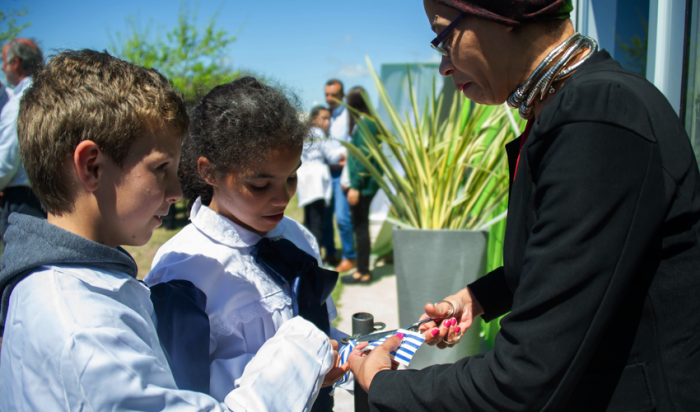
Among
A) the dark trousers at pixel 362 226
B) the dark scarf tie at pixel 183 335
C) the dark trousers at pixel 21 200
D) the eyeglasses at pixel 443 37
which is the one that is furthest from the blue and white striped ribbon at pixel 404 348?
the dark trousers at pixel 362 226

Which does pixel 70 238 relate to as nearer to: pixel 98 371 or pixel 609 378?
pixel 98 371

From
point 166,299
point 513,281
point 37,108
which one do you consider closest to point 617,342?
point 513,281

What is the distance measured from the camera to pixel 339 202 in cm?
596

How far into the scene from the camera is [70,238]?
0.89 m

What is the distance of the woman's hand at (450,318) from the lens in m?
1.44

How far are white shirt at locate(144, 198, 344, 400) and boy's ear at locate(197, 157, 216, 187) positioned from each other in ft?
0.33

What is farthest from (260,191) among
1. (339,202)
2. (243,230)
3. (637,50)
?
(339,202)

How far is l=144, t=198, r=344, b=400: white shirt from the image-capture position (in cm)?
136

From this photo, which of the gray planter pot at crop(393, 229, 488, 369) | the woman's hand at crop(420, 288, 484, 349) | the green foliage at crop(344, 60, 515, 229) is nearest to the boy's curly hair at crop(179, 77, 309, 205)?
the woman's hand at crop(420, 288, 484, 349)

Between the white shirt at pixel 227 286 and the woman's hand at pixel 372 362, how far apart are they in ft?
1.10

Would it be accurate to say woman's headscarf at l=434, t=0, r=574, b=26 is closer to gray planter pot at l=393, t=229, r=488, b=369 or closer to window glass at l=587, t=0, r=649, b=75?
window glass at l=587, t=0, r=649, b=75

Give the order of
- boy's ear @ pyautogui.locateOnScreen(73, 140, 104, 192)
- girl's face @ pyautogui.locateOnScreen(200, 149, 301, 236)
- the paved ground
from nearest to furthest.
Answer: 1. boy's ear @ pyautogui.locateOnScreen(73, 140, 104, 192)
2. girl's face @ pyautogui.locateOnScreen(200, 149, 301, 236)
3. the paved ground

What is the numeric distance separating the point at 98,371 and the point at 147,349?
0.37ft

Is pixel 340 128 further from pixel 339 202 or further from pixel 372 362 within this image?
pixel 372 362
